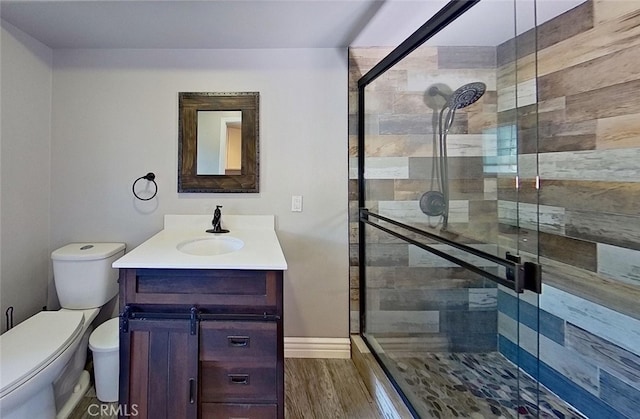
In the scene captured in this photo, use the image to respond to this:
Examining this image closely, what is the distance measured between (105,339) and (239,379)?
2.92 feet

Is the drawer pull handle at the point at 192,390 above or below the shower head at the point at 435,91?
below

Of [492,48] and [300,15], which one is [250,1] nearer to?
[300,15]

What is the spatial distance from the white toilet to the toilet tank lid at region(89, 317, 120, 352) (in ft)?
0.25

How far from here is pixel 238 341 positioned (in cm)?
138

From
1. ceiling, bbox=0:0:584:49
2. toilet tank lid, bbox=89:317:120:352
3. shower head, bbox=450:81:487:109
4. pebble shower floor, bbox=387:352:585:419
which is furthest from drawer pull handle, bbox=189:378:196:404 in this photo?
shower head, bbox=450:81:487:109

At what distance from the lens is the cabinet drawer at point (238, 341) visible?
1377mm

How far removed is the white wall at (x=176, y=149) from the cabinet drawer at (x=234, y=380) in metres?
0.88

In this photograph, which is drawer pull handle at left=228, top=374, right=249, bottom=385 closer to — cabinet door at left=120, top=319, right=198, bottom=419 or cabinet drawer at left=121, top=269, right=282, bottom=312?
cabinet door at left=120, top=319, right=198, bottom=419

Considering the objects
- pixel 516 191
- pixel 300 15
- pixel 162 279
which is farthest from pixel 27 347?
pixel 516 191

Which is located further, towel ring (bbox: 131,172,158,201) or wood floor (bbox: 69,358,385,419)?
towel ring (bbox: 131,172,158,201)

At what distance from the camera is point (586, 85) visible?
1.62 meters

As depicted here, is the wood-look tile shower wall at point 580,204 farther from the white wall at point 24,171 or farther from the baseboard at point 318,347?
the white wall at point 24,171

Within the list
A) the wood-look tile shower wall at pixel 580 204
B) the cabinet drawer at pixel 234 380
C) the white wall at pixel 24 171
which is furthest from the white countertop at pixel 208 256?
the wood-look tile shower wall at pixel 580 204

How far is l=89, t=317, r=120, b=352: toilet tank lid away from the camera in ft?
5.55
